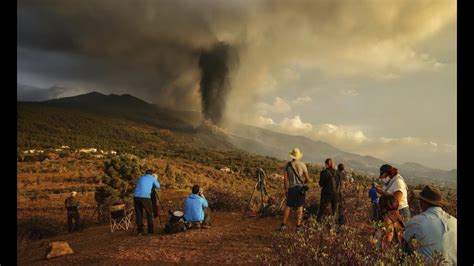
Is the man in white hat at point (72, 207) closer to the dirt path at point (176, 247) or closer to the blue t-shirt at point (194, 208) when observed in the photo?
the dirt path at point (176, 247)

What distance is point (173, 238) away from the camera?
31.0 feet

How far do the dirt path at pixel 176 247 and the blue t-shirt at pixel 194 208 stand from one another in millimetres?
318

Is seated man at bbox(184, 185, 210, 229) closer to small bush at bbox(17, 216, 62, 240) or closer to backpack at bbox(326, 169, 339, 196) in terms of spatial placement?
backpack at bbox(326, 169, 339, 196)

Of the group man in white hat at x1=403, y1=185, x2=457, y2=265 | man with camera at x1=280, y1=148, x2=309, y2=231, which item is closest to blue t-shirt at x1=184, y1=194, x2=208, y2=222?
man with camera at x1=280, y1=148, x2=309, y2=231

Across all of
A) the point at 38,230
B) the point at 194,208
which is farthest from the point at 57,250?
the point at 38,230

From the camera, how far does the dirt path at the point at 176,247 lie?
7953 millimetres

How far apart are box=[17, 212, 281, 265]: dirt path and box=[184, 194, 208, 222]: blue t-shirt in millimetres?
318

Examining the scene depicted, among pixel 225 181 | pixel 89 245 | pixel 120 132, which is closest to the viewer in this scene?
pixel 89 245

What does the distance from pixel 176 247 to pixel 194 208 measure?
1690 mm

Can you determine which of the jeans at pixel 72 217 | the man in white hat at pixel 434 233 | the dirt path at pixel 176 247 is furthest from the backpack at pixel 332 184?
the jeans at pixel 72 217

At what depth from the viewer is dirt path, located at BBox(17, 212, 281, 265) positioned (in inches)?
313
